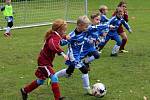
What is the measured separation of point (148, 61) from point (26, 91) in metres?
4.74

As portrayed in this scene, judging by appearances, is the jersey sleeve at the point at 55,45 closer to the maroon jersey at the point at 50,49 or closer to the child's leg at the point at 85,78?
the maroon jersey at the point at 50,49

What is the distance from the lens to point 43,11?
2231 cm

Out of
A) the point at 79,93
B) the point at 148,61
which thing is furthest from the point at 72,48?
the point at 148,61

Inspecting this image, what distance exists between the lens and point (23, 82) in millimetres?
9523

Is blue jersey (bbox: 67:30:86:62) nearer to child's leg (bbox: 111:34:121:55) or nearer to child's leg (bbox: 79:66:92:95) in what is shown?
child's leg (bbox: 79:66:92:95)

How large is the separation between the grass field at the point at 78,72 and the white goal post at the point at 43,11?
366 centimetres

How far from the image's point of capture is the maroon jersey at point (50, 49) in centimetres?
742

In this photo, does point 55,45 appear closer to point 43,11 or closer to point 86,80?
point 86,80

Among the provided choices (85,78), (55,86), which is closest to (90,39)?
(85,78)

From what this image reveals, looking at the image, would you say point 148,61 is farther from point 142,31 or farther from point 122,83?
point 142,31

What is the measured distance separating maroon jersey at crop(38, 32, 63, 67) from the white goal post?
12510 millimetres

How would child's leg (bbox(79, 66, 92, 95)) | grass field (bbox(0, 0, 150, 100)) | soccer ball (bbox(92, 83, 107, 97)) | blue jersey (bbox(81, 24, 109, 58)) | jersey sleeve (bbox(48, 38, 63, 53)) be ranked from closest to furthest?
jersey sleeve (bbox(48, 38, 63, 53)) < soccer ball (bbox(92, 83, 107, 97)) < child's leg (bbox(79, 66, 92, 95)) < grass field (bbox(0, 0, 150, 100)) < blue jersey (bbox(81, 24, 109, 58))

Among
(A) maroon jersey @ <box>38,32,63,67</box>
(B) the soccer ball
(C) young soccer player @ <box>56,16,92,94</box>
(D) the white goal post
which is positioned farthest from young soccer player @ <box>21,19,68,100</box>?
(D) the white goal post

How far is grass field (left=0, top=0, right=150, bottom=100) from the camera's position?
855 centimetres
